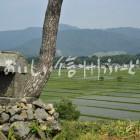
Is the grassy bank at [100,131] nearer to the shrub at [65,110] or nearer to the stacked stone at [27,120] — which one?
the stacked stone at [27,120]

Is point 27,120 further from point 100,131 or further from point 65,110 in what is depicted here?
point 65,110

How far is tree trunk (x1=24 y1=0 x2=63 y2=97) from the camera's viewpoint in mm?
14086

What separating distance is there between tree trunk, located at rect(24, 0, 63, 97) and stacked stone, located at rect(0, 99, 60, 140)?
916mm

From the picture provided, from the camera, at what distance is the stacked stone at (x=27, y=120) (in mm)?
12156

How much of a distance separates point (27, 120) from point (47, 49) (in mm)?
2627

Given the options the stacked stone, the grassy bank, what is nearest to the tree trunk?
the stacked stone

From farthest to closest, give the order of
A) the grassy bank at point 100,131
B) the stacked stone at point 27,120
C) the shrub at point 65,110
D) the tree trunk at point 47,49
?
the shrub at point 65,110, the tree trunk at point 47,49, the grassy bank at point 100,131, the stacked stone at point 27,120

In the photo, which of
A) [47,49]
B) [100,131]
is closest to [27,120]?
[47,49]

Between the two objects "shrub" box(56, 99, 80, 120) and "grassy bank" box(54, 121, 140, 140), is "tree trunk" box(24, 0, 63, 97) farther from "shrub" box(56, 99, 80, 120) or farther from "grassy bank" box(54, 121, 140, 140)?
"shrub" box(56, 99, 80, 120)

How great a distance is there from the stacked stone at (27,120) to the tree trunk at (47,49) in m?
0.92

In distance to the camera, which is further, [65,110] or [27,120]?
[65,110]

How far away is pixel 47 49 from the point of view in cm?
1411

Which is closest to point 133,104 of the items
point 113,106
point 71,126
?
point 113,106

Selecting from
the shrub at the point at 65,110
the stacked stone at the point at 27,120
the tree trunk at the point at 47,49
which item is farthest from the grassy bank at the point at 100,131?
the shrub at the point at 65,110
